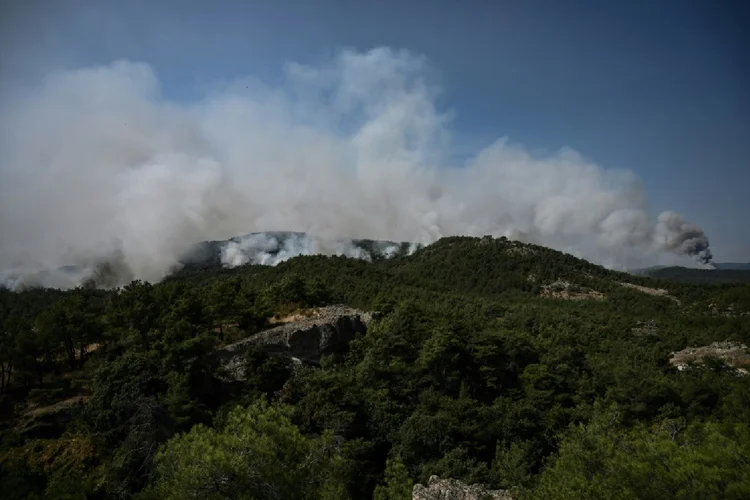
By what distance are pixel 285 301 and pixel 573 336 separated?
51.2m

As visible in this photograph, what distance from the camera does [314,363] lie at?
1790 inches

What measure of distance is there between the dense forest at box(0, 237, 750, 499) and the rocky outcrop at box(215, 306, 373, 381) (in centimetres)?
166

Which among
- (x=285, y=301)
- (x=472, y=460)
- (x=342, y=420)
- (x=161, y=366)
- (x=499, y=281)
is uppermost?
(x=499, y=281)

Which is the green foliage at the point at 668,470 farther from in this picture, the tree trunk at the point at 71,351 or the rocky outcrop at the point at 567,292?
the rocky outcrop at the point at 567,292

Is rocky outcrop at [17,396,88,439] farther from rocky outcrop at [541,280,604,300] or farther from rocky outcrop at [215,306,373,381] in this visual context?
rocky outcrop at [541,280,604,300]

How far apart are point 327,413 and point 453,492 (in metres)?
11.0

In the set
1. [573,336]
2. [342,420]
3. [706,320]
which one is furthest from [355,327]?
[706,320]

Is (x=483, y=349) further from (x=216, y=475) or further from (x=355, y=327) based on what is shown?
(x=216, y=475)

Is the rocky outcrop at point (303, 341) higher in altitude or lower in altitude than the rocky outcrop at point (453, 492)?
higher

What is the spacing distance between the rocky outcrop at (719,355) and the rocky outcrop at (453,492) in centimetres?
5462

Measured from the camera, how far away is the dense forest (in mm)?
15000

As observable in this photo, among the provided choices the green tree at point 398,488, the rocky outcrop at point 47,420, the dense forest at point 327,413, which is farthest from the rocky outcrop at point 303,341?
the green tree at point 398,488

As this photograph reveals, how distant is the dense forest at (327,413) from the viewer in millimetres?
15000

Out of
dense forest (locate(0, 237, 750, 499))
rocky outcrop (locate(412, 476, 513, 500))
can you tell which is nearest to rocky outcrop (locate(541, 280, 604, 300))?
dense forest (locate(0, 237, 750, 499))
